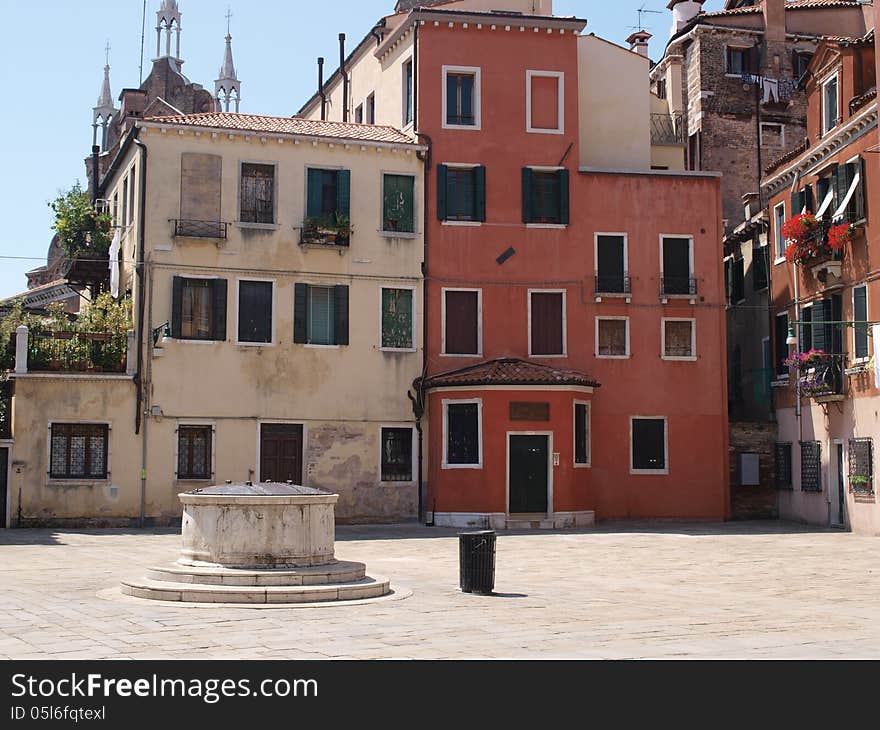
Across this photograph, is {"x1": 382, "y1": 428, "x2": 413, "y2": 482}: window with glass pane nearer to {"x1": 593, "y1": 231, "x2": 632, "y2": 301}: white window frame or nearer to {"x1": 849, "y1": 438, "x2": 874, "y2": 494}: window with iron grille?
{"x1": 593, "y1": 231, "x2": 632, "y2": 301}: white window frame

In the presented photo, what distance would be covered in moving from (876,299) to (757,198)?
352 inches

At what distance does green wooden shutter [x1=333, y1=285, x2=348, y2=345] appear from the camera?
3038 cm

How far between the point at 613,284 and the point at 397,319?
231 inches

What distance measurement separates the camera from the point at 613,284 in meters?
32.1

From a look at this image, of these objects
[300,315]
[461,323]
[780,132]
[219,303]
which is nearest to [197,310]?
[219,303]

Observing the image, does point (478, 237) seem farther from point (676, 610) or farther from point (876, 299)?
point (676, 610)

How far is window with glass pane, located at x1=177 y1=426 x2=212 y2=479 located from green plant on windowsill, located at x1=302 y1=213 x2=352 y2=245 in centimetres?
542

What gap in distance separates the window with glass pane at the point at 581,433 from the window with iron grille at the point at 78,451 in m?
11.4

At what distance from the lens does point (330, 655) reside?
392 inches

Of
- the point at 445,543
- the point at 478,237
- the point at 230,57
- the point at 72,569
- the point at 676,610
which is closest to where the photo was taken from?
the point at 676,610

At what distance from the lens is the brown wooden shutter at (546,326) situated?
104ft

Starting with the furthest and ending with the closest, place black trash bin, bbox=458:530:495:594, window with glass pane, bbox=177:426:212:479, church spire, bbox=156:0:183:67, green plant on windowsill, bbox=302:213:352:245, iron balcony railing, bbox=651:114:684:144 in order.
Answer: church spire, bbox=156:0:183:67
iron balcony railing, bbox=651:114:684:144
green plant on windowsill, bbox=302:213:352:245
window with glass pane, bbox=177:426:212:479
black trash bin, bbox=458:530:495:594

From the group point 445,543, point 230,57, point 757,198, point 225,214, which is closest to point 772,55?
point 757,198

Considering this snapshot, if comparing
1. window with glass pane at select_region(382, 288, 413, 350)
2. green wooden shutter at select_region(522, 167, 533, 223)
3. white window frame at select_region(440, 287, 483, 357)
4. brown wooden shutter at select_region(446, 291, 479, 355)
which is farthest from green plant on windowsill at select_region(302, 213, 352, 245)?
green wooden shutter at select_region(522, 167, 533, 223)
